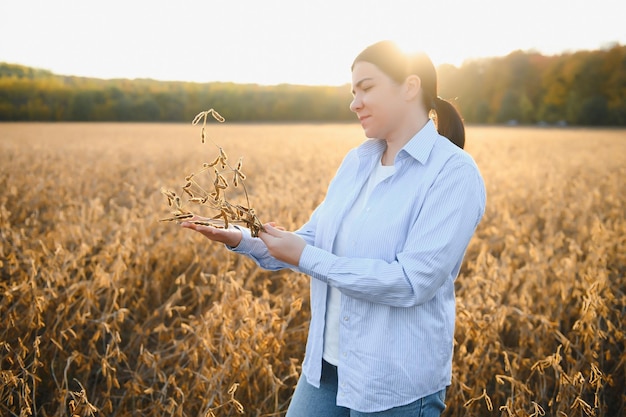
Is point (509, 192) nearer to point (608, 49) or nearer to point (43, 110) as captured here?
point (43, 110)

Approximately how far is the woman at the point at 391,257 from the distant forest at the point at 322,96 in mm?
52796

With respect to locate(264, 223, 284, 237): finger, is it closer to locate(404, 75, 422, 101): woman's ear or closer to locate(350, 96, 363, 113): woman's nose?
locate(350, 96, 363, 113): woman's nose

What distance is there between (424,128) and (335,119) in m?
68.7

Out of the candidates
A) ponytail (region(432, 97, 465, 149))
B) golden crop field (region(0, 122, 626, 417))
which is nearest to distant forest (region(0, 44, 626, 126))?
golden crop field (region(0, 122, 626, 417))

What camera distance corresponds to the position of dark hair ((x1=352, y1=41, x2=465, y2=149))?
166 centimetres

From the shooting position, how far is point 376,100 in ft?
5.50

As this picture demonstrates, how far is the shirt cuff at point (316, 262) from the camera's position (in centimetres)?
157

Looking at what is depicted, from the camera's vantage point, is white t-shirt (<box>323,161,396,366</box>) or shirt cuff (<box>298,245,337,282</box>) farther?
white t-shirt (<box>323,161,396,366</box>)

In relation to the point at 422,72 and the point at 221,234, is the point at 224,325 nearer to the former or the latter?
the point at 221,234

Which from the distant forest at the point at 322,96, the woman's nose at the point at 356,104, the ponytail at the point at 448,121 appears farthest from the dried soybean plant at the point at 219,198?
the distant forest at the point at 322,96

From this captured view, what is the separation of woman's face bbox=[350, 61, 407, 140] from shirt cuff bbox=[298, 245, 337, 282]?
43 centimetres

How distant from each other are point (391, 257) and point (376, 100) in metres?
0.50

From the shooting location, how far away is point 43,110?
5475 centimetres

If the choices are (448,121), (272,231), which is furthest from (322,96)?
(272,231)
